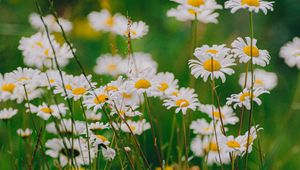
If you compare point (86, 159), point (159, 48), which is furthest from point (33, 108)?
point (159, 48)

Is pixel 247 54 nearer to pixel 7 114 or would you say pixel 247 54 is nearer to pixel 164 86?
pixel 164 86

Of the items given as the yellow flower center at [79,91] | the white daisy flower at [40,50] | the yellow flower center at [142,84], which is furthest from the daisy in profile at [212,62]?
the white daisy flower at [40,50]

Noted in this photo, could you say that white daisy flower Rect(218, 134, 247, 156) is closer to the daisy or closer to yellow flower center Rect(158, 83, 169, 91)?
yellow flower center Rect(158, 83, 169, 91)

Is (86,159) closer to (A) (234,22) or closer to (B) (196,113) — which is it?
(B) (196,113)

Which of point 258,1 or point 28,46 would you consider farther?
point 28,46

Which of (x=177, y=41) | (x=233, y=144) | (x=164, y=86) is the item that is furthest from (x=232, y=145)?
(x=177, y=41)

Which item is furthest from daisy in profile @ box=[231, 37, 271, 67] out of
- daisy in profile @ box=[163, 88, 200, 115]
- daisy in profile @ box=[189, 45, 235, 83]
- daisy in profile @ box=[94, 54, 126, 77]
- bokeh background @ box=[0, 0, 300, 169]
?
bokeh background @ box=[0, 0, 300, 169]
